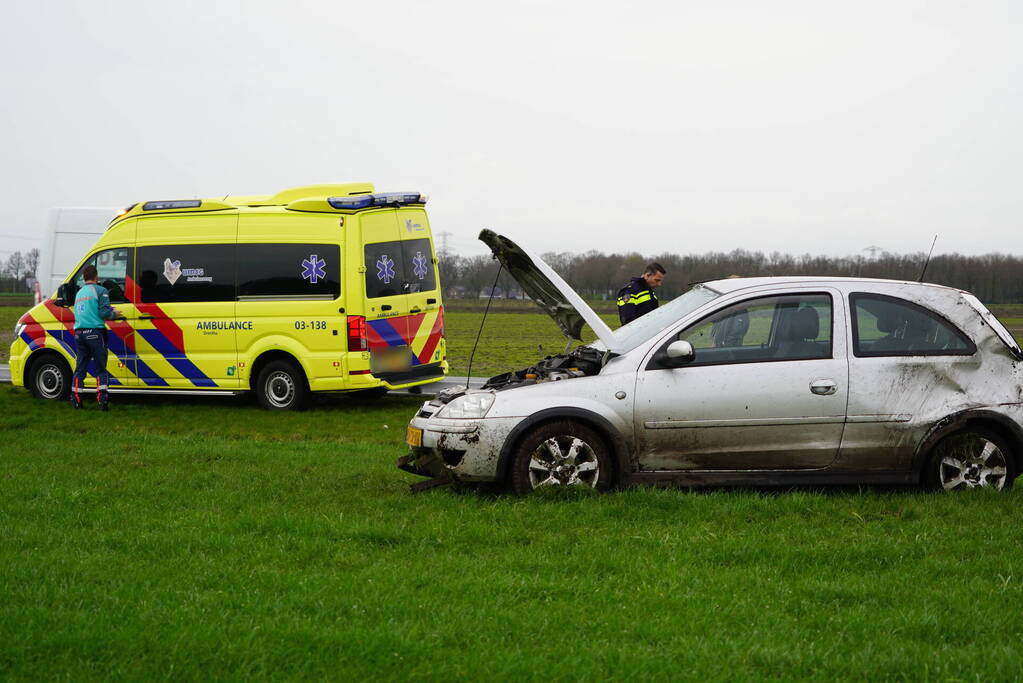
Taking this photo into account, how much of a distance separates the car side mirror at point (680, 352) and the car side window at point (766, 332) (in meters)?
0.08

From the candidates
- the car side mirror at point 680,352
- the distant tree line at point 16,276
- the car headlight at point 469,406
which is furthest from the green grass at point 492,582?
the distant tree line at point 16,276

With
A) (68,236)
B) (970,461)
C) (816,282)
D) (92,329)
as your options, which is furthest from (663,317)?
(68,236)

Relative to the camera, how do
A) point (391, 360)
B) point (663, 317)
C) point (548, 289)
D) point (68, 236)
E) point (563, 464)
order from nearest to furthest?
point (563, 464), point (663, 317), point (548, 289), point (391, 360), point (68, 236)

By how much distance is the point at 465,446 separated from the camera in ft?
22.8

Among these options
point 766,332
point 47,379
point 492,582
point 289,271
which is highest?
point 289,271

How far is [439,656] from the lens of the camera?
13.1 feet

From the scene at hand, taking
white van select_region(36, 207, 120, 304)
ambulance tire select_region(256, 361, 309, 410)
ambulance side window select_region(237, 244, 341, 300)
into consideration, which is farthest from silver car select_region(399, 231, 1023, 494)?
white van select_region(36, 207, 120, 304)

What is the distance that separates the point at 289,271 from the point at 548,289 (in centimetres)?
646

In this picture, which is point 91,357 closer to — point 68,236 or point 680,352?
point 68,236

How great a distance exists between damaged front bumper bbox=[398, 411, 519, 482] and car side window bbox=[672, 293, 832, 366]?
1409 mm

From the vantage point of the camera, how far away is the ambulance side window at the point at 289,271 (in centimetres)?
1359

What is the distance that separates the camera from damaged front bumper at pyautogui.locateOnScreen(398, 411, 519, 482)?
691 centimetres

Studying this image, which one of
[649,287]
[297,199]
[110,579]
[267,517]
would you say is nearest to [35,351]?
[297,199]

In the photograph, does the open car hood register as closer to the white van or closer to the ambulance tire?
the ambulance tire
